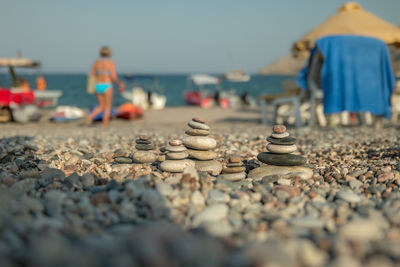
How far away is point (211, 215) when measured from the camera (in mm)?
2307

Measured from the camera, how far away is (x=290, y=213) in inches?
95.0

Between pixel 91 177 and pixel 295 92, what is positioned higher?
pixel 295 92

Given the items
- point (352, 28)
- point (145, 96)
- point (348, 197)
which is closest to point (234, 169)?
point (348, 197)

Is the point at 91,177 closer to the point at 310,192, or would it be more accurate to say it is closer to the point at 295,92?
the point at 310,192

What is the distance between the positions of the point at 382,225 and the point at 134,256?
1.51 metres

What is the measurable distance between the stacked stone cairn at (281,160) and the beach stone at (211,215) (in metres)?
1.28

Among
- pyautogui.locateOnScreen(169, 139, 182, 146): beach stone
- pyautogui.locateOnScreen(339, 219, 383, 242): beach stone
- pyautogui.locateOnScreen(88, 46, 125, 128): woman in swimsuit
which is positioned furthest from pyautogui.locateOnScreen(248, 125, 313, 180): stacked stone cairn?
pyautogui.locateOnScreen(88, 46, 125, 128): woman in swimsuit

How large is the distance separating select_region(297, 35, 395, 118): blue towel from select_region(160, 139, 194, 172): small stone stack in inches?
184

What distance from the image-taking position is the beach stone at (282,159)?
370 centimetres

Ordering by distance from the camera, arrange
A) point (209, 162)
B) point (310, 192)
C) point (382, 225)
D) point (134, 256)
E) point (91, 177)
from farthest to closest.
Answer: point (209, 162)
point (91, 177)
point (310, 192)
point (382, 225)
point (134, 256)

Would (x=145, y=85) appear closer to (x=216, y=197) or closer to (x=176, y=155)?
(x=176, y=155)

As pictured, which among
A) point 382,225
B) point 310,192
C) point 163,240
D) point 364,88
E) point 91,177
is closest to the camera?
point 163,240

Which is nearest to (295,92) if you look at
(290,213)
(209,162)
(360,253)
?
(209,162)

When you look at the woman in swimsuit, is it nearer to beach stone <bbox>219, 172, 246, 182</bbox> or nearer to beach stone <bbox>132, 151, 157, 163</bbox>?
beach stone <bbox>132, 151, 157, 163</bbox>
